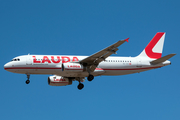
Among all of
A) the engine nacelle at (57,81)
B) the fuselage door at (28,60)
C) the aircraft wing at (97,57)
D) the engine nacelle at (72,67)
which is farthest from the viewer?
the engine nacelle at (57,81)

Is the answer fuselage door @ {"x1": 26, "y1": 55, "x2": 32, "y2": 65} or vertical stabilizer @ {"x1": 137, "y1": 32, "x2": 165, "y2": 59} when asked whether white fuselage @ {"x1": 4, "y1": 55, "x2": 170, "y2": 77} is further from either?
vertical stabilizer @ {"x1": 137, "y1": 32, "x2": 165, "y2": 59}

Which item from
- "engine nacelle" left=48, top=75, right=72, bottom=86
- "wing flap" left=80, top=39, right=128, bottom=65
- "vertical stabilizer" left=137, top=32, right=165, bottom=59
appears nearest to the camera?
"wing flap" left=80, top=39, right=128, bottom=65

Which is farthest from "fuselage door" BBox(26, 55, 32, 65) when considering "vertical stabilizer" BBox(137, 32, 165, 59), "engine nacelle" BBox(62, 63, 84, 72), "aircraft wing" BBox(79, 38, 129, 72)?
"vertical stabilizer" BBox(137, 32, 165, 59)

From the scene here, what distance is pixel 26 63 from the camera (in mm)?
42031

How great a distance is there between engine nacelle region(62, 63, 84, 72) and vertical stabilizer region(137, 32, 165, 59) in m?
10.9

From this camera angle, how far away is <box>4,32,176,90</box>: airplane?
42094 mm

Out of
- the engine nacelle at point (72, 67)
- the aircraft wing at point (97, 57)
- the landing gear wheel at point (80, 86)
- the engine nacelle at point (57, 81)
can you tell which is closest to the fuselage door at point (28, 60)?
the engine nacelle at point (72, 67)

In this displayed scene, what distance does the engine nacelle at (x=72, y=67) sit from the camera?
42.2 m

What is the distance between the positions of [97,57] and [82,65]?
8.11 ft

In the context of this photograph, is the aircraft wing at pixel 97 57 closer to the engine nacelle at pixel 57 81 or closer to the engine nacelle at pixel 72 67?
the engine nacelle at pixel 72 67

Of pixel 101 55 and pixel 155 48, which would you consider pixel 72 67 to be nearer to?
pixel 101 55

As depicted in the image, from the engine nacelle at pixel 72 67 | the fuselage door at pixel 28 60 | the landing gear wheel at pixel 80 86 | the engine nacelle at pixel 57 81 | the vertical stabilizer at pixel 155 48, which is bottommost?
the landing gear wheel at pixel 80 86

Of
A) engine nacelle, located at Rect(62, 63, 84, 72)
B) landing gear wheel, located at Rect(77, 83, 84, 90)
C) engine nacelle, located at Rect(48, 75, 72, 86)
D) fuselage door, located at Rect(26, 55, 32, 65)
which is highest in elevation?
fuselage door, located at Rect(26, 55, 32, 65)

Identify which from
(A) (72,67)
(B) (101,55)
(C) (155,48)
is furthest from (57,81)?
(C) (155,48)
